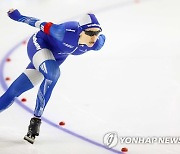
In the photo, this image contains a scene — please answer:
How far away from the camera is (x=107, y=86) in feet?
14.8

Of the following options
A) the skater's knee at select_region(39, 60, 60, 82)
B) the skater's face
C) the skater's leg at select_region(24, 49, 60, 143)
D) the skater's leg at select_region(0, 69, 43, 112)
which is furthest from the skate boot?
the skater's face

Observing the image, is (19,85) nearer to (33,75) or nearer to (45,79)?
(33,75)

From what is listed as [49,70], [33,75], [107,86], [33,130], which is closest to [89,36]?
[49,70]

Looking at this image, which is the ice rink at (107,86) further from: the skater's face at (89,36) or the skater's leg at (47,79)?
the skater's face at (89,36)

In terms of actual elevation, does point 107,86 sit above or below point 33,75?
above

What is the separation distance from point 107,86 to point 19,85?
4.30 feet

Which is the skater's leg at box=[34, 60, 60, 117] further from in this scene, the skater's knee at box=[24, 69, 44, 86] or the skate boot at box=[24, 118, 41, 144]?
the skater's knee at box=[24, 69, 44, 86]

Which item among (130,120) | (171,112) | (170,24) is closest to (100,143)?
(130,120)

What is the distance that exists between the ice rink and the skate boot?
2.1 inches

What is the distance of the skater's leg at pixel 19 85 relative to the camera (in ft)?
11.3

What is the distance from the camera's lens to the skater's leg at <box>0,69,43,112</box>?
343 cm

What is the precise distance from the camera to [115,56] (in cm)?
519

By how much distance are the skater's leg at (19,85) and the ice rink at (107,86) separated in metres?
0.33

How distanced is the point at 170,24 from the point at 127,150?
317 cm
